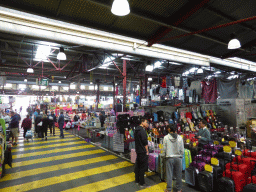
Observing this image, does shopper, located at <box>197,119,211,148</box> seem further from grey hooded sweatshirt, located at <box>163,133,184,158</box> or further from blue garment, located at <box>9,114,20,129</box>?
blue garment, located at <box>9,114,20,129</box>

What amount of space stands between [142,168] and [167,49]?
7.00 m

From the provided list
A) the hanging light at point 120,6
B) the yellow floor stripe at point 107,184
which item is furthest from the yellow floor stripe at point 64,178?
the hanging light at point 120,6

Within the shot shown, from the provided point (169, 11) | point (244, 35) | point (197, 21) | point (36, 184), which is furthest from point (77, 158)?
point (244, 35)

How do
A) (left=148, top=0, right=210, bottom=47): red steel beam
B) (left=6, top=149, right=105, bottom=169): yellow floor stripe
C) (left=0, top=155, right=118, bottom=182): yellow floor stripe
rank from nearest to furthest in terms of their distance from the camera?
1. (left=148, top=0, right=210, bottom=47): red steel beam
2. (left=0, top=155, right=118, bottom=182): yellow floor stripe
3. (left=6, top=149, right=105, bottom=169): yellow floor stripe

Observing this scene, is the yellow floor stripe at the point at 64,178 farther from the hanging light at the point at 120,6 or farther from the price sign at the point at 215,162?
the hanging light at the point at 120,6

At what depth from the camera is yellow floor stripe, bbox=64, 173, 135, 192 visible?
4246 millimetres

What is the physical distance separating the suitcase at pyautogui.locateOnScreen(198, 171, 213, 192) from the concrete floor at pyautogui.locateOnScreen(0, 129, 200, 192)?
358 mm

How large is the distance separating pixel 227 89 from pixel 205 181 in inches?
359

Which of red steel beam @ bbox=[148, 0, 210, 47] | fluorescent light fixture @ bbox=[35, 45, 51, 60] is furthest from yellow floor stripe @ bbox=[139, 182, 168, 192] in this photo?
fluorescent light fixture @ bbox=[35, 45, 51, 60]

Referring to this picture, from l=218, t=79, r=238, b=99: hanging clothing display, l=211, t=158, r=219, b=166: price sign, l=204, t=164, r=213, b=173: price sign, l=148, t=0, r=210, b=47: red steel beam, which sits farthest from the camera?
l=218, t=79, r=238, b=99: hanging clothing display

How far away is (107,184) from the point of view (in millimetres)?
4492

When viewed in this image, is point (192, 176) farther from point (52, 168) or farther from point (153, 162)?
point (52, 168)

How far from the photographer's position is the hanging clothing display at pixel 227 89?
10875 mm

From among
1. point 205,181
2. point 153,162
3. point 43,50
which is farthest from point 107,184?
point 43,50
